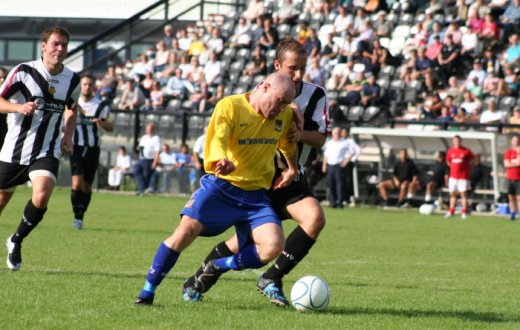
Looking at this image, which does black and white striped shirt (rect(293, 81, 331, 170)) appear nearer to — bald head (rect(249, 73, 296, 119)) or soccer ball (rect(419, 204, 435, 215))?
bald head (rect(249, 73, 296, 119))

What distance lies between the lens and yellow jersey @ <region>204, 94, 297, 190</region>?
23.7ft

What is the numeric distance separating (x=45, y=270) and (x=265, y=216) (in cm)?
318

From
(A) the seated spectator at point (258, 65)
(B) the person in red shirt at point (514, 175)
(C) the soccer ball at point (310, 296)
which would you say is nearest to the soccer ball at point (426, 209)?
(B) the person in red shirt at point (514, 175)

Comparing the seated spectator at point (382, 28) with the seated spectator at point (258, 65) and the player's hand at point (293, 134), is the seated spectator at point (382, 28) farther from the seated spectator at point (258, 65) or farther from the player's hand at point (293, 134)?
the player's hand at point (293, 134)

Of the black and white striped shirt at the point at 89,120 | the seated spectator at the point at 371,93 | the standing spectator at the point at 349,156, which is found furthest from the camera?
the seated spectator at the point at 371,93

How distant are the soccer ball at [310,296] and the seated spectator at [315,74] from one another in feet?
63.2

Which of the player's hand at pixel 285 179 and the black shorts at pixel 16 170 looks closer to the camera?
the player's hand at pixel 285 179

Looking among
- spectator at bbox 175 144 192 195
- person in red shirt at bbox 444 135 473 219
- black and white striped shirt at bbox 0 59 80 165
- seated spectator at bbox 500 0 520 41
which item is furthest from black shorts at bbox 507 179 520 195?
black and white striped shirt at bbox 0 59 80 165

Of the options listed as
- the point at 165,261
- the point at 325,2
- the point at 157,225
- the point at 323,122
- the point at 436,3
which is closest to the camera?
the point at 165,261

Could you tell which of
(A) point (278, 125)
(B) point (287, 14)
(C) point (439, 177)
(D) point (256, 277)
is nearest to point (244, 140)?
(A) point (278, 125)

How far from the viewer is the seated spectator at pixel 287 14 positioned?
3109 cm

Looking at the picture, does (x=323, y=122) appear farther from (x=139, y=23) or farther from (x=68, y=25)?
(x=68, y=25)

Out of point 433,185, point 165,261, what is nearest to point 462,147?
point 433,185

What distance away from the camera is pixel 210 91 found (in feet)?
98.9
